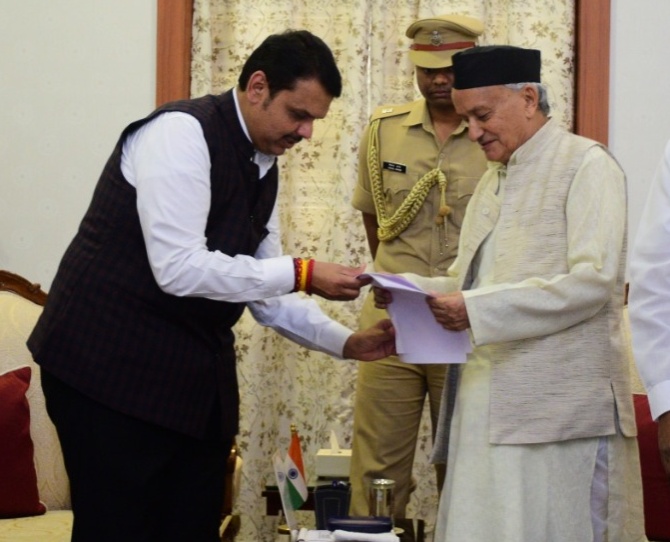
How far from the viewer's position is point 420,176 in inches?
127

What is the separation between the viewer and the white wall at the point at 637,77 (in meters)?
3.84

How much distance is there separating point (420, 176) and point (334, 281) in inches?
38.7

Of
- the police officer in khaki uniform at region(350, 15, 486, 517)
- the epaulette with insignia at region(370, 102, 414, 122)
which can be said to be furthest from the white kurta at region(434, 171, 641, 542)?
the epaulette with insignia at region(370, 102, 414, 122)

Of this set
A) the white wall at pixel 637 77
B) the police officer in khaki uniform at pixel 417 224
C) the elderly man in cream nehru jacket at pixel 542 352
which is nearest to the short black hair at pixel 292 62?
the elderly man in cream nehru jacket at pixel 542 352

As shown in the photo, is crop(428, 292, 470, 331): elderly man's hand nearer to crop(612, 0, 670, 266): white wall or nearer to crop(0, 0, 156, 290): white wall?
crop(612, 0, 670, 266): white wall

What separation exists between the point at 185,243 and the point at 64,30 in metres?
2.04

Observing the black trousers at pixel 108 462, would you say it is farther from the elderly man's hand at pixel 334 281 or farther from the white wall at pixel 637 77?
the white wall at pixel 637 77

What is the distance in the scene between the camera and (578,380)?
2275 mm

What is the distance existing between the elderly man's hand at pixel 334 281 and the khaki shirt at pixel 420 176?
85cm

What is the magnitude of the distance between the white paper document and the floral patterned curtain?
140 cm

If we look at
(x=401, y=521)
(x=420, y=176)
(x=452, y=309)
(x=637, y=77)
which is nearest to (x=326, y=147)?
(x=420, y=176)

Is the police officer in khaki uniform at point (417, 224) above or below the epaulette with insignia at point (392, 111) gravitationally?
below

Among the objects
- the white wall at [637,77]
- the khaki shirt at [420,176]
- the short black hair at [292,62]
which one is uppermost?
the white wall at [637,77]

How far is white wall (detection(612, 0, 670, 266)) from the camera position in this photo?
12.6ft
